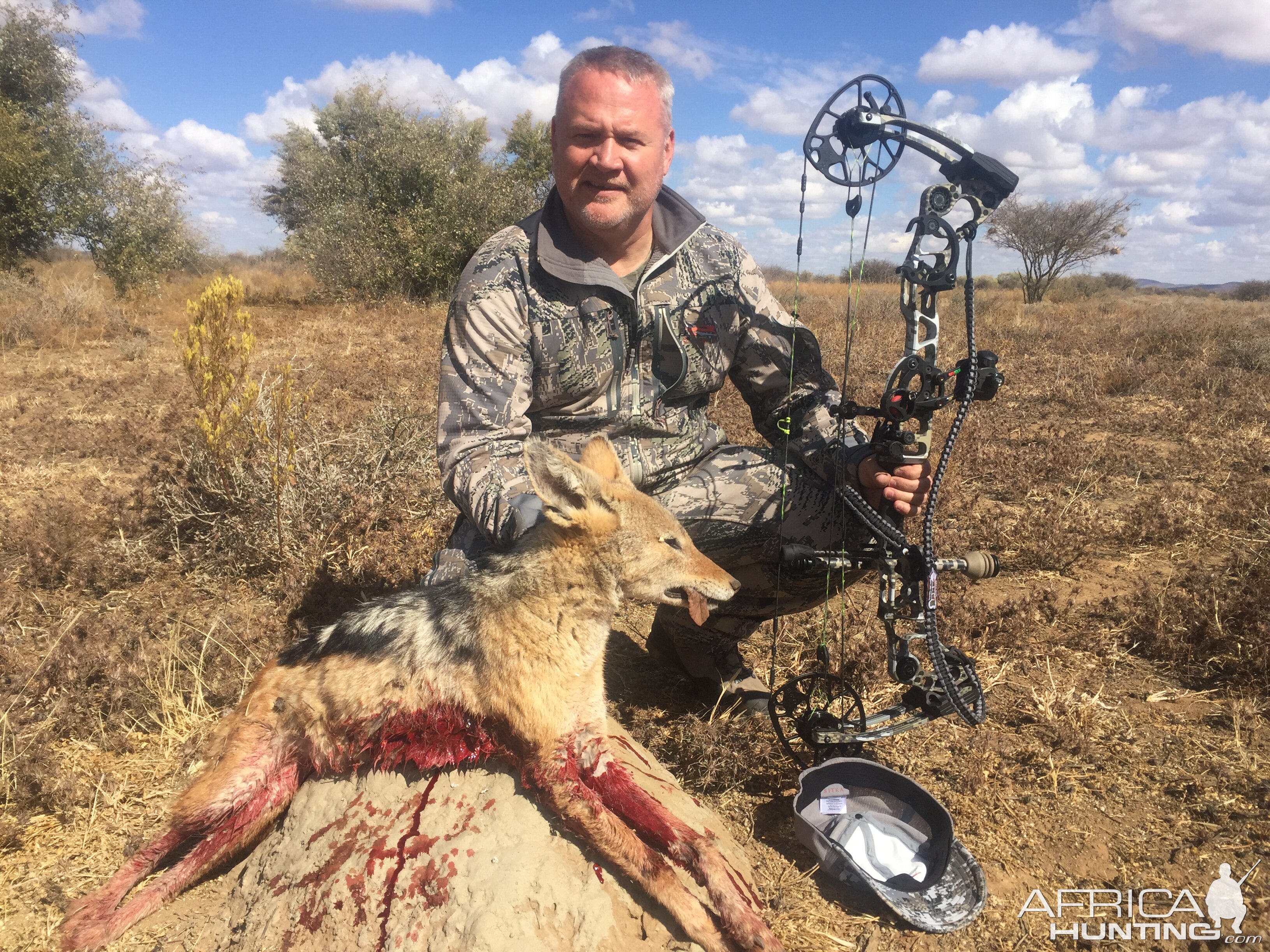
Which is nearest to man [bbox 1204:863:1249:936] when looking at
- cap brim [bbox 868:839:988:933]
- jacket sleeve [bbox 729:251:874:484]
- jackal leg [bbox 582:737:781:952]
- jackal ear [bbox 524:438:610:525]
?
cap brim [bbox 868:839:988:933]

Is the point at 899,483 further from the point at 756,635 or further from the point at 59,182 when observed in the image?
the point at 59,182

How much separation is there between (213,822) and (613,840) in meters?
1.82

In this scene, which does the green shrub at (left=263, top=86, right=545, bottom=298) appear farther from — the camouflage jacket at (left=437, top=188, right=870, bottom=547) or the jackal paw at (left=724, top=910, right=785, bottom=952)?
the jackal paw at (left=724, top=910, right=785, bottom=952)

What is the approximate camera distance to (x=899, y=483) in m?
3.56

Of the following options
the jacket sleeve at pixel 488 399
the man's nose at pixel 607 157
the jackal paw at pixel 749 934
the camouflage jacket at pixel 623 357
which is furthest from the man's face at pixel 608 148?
the jackal paw at pixel 749 934

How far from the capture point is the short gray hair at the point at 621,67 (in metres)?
4.19

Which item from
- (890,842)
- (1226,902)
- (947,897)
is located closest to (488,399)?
(890,842)

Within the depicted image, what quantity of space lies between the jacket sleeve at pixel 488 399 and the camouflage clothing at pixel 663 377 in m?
0.01

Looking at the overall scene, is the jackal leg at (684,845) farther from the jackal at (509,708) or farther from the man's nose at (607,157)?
the man's nose at (607,157)

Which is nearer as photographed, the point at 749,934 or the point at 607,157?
the point at 749,934

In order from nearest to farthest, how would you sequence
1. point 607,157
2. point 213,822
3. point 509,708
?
point 509,708, point 213,822, point 607,157

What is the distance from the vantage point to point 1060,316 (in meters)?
20.3

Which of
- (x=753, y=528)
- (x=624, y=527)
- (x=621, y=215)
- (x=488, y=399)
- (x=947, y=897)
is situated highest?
(x=621, y=215)

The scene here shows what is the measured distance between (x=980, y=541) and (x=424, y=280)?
19654mm
